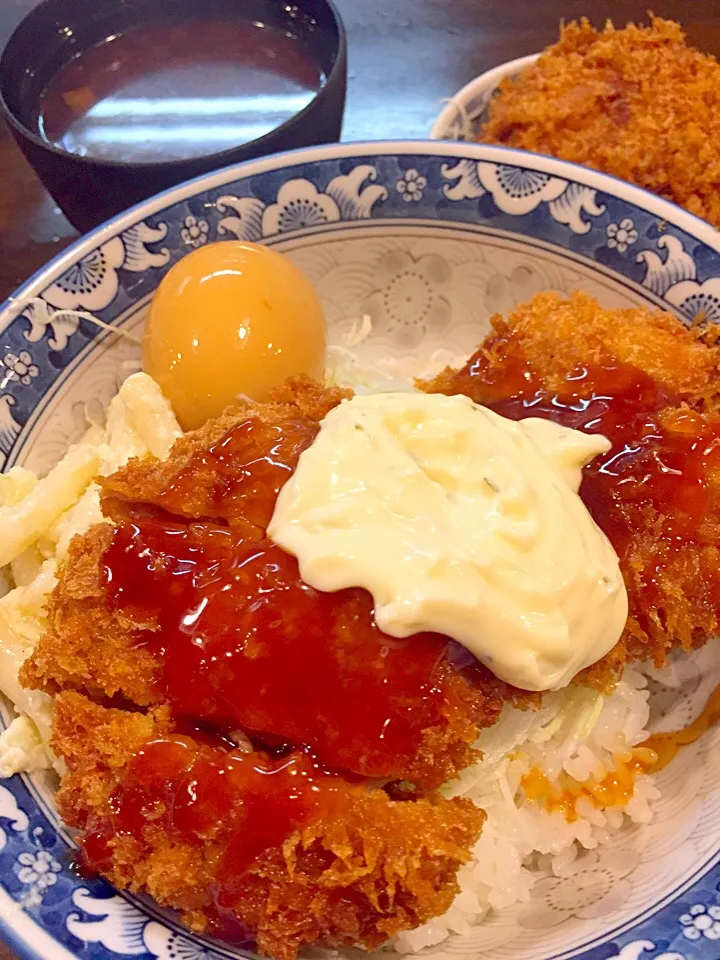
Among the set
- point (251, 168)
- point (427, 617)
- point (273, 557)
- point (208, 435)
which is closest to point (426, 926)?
point (427, 617)

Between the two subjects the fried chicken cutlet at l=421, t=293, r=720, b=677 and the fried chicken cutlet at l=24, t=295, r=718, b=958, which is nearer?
the fried chicken cutlet at l=24, t=295, r=718, b=958

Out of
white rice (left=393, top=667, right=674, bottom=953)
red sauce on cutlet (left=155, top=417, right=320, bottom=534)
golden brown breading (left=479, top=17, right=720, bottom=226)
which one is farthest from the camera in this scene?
golden brown breading (left=479, top=17, right=720, bottom=226)

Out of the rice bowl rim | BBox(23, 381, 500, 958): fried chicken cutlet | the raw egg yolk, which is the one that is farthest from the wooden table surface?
BBox(23, 381, 500, 958): fried chicken cutlet

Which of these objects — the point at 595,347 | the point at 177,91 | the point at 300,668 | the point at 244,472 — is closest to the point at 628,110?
the point at 595,347

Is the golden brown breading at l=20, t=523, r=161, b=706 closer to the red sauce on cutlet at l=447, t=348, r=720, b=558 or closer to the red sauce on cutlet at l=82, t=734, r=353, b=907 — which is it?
the red sauce on cutlet at l=82, t=734, r=353, b=907

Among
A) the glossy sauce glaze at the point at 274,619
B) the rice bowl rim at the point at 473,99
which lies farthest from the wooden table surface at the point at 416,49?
the glossy sauce glaze at the point at 274,619

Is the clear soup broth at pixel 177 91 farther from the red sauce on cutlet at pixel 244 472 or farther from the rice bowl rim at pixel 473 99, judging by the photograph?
the red sauce on cutlet at pixel 244 472

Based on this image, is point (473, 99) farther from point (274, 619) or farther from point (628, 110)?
point (274, 619)
